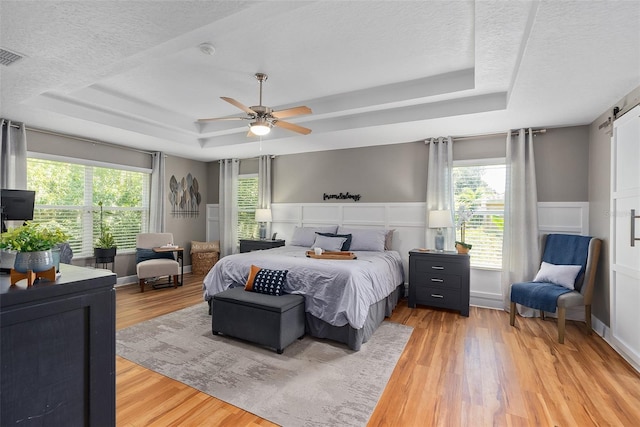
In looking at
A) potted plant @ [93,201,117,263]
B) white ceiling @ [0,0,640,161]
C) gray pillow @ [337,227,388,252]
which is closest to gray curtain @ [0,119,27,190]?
white ceiling @ [0,0,640,161]

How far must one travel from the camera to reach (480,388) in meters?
2.33

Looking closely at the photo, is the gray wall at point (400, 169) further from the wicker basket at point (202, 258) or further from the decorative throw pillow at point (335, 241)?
the wicker basket at point (202, 258)

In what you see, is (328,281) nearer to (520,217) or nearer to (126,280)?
(520,217)

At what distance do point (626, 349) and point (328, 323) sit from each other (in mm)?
2733

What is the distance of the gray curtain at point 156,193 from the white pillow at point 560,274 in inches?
243

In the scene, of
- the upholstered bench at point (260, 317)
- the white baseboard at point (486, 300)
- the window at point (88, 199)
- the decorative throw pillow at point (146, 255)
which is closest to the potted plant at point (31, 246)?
the upholstered bench at point (260, 317)

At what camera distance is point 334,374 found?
2.51 metres

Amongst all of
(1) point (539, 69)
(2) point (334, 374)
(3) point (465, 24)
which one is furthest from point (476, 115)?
(2) point (334, 374)

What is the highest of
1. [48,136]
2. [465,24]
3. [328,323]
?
[465,24]

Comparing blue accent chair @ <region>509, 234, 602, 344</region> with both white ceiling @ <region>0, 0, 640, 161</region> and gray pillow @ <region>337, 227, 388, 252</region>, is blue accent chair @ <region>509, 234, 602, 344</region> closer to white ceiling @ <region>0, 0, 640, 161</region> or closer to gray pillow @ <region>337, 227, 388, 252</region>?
white ceiling @ <region>0, 0, 640, 161</region>

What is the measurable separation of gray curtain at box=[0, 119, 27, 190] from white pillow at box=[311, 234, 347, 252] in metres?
4.10

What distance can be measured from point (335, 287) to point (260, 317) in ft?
2.52

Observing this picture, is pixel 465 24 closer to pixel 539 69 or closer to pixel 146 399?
pixel 539 69

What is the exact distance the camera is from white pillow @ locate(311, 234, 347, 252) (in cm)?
452
